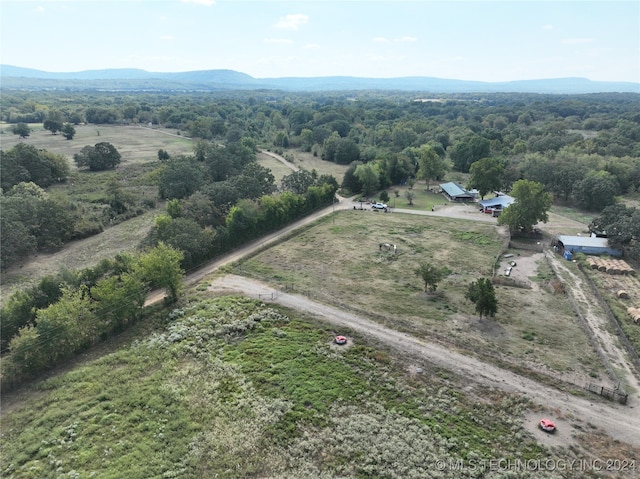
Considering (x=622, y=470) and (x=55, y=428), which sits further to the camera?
(x=55, y=428)

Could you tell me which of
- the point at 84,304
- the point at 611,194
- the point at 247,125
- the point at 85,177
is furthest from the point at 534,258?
the point at 247,125

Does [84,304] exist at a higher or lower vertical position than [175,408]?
higher

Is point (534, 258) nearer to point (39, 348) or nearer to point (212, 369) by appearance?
point (212, 369)

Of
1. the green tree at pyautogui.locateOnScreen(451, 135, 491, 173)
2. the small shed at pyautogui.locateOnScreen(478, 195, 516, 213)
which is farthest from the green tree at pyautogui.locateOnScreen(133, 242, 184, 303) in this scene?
the green tree at pyautogui.locateOnScreen(451, 135, 491, 173)

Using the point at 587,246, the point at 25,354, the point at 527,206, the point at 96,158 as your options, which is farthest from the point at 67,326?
the point at 96,158

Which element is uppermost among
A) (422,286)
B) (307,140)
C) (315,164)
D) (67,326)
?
(67,326)

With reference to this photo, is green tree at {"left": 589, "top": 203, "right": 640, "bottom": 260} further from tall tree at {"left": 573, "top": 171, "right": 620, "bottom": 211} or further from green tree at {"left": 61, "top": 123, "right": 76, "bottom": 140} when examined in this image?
green tree at {"left": 61, "top": 123, "right": 76, "bottom": 140}

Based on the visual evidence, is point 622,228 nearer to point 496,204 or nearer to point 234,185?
point 496,204

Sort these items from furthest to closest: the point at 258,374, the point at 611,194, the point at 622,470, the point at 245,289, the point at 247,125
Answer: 1. the point at 247,125
2. the point at 611,194
3. the point at 245,289
4. the point at 258,374
5. the point at 622,470
